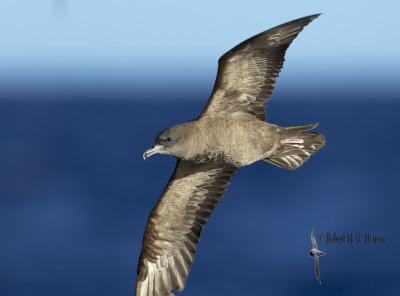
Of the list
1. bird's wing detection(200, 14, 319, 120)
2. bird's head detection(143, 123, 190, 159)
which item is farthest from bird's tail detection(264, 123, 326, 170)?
bird's head detection(143, 123, 190, 159)

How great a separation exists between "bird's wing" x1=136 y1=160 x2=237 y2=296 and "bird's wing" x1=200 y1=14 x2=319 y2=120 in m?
1.02

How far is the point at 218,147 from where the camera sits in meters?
10.4

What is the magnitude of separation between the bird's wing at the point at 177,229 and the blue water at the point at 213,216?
26.8 m

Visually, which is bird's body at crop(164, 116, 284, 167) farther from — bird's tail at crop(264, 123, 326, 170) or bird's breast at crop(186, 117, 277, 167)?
bird's tail at crop(264, 123, 326, 170)

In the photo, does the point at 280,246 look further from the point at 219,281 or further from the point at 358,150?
the point at 358,150

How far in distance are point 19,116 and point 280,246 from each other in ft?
262

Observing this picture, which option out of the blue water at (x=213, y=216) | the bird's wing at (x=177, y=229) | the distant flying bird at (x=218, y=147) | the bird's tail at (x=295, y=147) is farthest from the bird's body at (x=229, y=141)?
the blue water at (x=213, y=216)

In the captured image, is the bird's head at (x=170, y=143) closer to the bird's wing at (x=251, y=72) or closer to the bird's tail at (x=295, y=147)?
the bird's wing at (x=251, y=72)

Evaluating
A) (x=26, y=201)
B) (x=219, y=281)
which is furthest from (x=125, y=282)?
(x=26, y=201)

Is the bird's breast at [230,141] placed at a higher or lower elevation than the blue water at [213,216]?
higher

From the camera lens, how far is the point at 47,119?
11600cm

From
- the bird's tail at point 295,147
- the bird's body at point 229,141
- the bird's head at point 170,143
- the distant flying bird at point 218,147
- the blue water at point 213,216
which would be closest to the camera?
the bird's head at point 170,143

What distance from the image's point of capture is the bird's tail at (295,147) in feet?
37.1

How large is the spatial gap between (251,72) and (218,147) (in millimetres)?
1393
